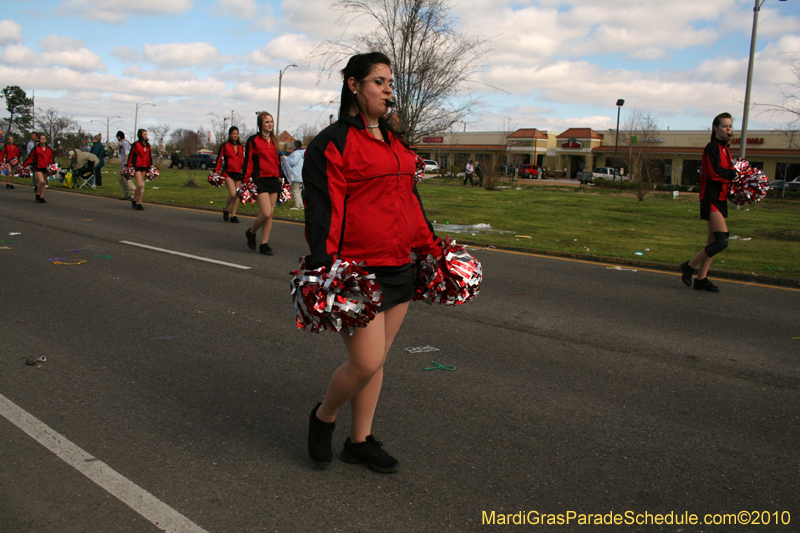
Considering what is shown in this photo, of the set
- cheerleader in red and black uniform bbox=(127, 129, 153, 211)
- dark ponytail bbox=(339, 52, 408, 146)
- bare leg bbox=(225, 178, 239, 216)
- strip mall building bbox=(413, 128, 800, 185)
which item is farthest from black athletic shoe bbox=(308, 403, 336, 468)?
strip mall building bbox=(413, 128, 800, 185)

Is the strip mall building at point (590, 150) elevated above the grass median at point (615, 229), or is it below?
above

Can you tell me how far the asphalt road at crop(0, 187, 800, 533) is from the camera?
300 centimetres

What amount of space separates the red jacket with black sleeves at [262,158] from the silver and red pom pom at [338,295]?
719cm

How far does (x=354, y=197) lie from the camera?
9.42 ft

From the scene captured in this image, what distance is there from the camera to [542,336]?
582cm

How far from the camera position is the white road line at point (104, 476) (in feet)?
9.16

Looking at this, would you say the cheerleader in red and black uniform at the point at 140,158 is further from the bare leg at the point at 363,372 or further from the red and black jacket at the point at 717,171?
the bare leg at the point at 363,372

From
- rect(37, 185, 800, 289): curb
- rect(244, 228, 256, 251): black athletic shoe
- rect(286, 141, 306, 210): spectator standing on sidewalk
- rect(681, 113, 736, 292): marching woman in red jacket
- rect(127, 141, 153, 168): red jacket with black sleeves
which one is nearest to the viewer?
rect(681, 113, 736, 292): marching woman in red jacket

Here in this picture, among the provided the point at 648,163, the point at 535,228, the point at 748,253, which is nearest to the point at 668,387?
the point at 748,253

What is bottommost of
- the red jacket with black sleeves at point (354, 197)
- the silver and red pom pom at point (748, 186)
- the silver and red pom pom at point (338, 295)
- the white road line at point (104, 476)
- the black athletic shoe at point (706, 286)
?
the white road line at point (104, 476)

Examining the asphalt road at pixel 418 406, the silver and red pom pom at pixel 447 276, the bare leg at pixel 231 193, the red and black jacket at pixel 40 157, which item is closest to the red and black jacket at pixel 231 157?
the bare leg at pixel 231 193

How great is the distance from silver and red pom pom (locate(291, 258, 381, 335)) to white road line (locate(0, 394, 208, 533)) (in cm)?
104

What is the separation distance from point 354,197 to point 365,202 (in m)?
0.05

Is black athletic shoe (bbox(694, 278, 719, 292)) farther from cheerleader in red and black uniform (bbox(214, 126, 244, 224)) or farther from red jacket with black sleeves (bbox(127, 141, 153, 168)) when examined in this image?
red jacket with black sleeves (bbox(127, 141, 153, 168))
